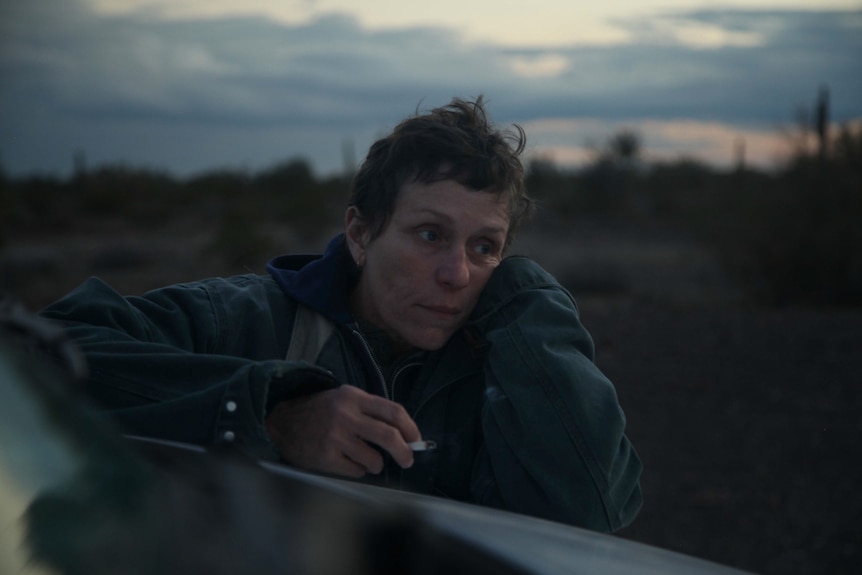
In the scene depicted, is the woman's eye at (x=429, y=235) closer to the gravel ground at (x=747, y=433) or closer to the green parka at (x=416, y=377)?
the green parka at (x=416, y=377)

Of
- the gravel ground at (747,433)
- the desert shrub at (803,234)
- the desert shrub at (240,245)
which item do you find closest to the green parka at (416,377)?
the gravel ground at (747,433)

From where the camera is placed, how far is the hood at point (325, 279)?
249 centimetres

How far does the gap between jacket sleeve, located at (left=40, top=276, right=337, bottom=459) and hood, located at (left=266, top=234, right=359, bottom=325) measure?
0.44ft

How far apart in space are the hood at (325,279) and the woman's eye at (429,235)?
9.6 inches

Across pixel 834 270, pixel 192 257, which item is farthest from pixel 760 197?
pixel 192 257

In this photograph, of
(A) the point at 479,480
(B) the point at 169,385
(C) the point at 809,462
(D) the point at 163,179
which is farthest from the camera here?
(D) the point at 163,179

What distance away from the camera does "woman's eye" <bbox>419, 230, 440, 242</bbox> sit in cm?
255

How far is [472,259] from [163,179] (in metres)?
43.1

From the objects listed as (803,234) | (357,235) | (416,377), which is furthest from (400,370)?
(803,234)

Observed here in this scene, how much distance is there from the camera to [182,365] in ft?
6.70

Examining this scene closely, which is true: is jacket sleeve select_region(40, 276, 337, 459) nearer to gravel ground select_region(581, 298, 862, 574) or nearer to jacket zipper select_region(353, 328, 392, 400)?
jacket zipper select_region(353, 328, 392, 400)

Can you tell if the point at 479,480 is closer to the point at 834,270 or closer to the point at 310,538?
the point at 310,538

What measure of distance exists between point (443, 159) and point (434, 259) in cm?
25

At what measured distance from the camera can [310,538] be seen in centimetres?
112
